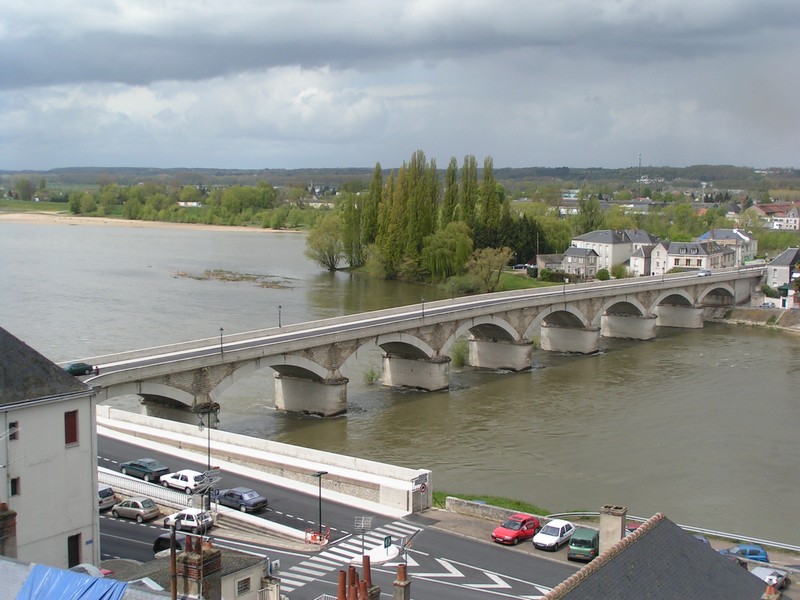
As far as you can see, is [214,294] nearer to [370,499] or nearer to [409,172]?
[409,172]

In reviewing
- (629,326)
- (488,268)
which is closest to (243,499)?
(629,326)

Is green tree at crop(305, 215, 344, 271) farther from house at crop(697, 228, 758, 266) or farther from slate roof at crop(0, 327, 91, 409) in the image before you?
slate roof at crop(0, 327, 91, 409)

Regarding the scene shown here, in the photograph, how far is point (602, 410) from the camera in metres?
41.5

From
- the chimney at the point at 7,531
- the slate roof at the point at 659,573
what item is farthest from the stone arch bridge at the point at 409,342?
the slate roof at the point at 659,573

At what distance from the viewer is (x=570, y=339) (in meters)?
57.8

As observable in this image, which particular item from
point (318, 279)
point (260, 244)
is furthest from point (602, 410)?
point (260, 244)

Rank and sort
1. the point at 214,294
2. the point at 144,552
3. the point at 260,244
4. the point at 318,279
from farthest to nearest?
the point at 260,244 < the point at 318,279 < the point at 214,294 < the point at 144,552

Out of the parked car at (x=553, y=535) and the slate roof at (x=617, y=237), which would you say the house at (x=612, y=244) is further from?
the parked car at (x=553, y=535)

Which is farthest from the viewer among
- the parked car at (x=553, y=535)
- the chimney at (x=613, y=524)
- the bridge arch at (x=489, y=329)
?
the bridge arch at (x=489, y=329)

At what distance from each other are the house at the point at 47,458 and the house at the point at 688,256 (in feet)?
240

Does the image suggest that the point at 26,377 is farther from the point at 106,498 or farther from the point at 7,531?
the point at 106,498

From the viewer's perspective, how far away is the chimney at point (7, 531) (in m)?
12.7

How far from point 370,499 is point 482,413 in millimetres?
18761

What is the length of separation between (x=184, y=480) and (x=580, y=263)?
68.7m
